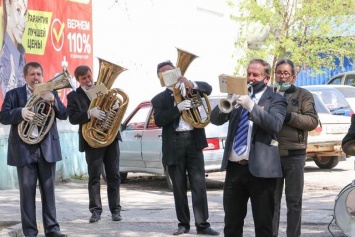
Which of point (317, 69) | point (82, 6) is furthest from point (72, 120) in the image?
point (317, 69)

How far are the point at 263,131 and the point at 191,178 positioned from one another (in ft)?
8.44

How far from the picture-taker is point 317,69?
26141mm

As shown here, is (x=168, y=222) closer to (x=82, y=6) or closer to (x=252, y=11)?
(x=82, y=6)

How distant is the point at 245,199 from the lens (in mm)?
7715

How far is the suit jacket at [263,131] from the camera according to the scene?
749cm

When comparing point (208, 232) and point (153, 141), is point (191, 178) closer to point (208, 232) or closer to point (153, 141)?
point (208, 232)

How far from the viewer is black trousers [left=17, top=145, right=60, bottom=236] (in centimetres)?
972

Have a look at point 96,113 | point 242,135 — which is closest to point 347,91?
point 96,113

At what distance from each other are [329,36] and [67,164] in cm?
1173

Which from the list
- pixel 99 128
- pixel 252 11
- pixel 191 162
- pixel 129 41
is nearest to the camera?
pixel 191 162

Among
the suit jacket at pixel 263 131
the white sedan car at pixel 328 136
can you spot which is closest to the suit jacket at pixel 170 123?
the suit jacket at pixel 263 131

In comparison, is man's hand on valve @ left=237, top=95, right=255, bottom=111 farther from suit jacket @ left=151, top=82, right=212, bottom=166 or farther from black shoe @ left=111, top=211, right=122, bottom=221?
black shoe @ left=111, top=211, right=122, bottom=221

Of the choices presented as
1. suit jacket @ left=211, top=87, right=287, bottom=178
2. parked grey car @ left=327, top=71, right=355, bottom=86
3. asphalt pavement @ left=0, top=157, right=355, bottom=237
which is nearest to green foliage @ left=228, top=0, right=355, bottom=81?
parked grey car @ left=327, top=71, right=355, bottom=86

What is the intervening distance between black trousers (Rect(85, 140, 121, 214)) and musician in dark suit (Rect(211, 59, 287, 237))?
355 cm
